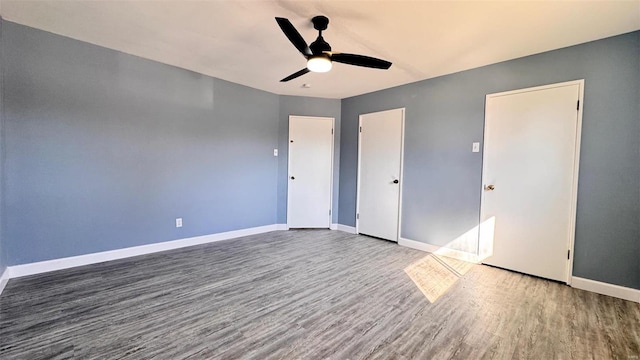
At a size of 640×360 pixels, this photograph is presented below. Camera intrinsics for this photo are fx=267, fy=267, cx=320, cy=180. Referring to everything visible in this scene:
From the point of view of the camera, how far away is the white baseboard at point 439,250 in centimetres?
340

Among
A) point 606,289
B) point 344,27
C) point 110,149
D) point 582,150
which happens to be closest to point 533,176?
point 582,150

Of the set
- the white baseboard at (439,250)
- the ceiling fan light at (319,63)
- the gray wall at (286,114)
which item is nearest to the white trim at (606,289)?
the white baseboard at (439,250)

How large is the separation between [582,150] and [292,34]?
3004 mm

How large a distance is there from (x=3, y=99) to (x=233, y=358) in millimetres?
3173

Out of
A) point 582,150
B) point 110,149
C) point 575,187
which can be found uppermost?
point 582,150

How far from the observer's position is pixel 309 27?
242 centimetres

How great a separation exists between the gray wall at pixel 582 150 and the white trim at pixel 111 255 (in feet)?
9.37

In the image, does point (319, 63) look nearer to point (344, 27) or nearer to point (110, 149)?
point (344, 27)

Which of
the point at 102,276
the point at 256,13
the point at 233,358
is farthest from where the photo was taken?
the point at 102,276

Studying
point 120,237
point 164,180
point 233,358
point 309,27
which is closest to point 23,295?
point 120,237

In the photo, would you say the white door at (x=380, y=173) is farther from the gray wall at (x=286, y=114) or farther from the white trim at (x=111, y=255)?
the white trim at (x=111, y=255)

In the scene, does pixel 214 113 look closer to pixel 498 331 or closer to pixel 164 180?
pixel 164 180

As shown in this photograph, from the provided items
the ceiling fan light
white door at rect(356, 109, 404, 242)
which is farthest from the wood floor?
the ceiling fan light

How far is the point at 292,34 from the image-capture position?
1.97m
